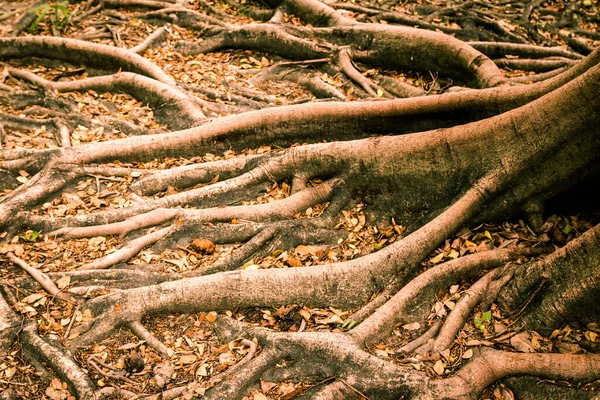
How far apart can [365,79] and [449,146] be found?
257 centimetres

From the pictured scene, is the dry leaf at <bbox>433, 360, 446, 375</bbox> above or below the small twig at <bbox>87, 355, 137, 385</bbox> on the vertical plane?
above

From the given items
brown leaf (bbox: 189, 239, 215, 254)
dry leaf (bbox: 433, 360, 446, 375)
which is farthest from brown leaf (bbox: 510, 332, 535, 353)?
brown leaf (bbox: 189, 239, 215, 254)

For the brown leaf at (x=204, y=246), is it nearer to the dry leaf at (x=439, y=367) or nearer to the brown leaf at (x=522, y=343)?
the dry leaf at (x=439, y=367)

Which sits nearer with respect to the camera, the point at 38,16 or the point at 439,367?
the point at 439,367

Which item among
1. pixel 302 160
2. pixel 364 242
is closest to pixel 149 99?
pixel 302 160

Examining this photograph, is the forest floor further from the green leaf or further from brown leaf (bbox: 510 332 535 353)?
the green leaf

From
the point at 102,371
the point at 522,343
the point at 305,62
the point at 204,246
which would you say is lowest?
the point at 102,371

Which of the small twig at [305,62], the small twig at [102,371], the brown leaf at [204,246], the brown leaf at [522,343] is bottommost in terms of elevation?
the small twig at [102,371]

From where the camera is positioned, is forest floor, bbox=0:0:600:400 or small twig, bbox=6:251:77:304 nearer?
forest floor, bbox=0:0:600:400

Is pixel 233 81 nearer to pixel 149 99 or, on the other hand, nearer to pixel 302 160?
pixel 149 99

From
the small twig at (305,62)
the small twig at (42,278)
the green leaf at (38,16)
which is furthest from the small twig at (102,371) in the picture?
the green leaf at (38,16)

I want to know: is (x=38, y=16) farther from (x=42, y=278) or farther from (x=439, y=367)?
(x=439, y=367)

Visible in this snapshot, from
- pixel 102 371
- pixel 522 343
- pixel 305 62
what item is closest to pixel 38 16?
pixel 305 62

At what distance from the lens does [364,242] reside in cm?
469
